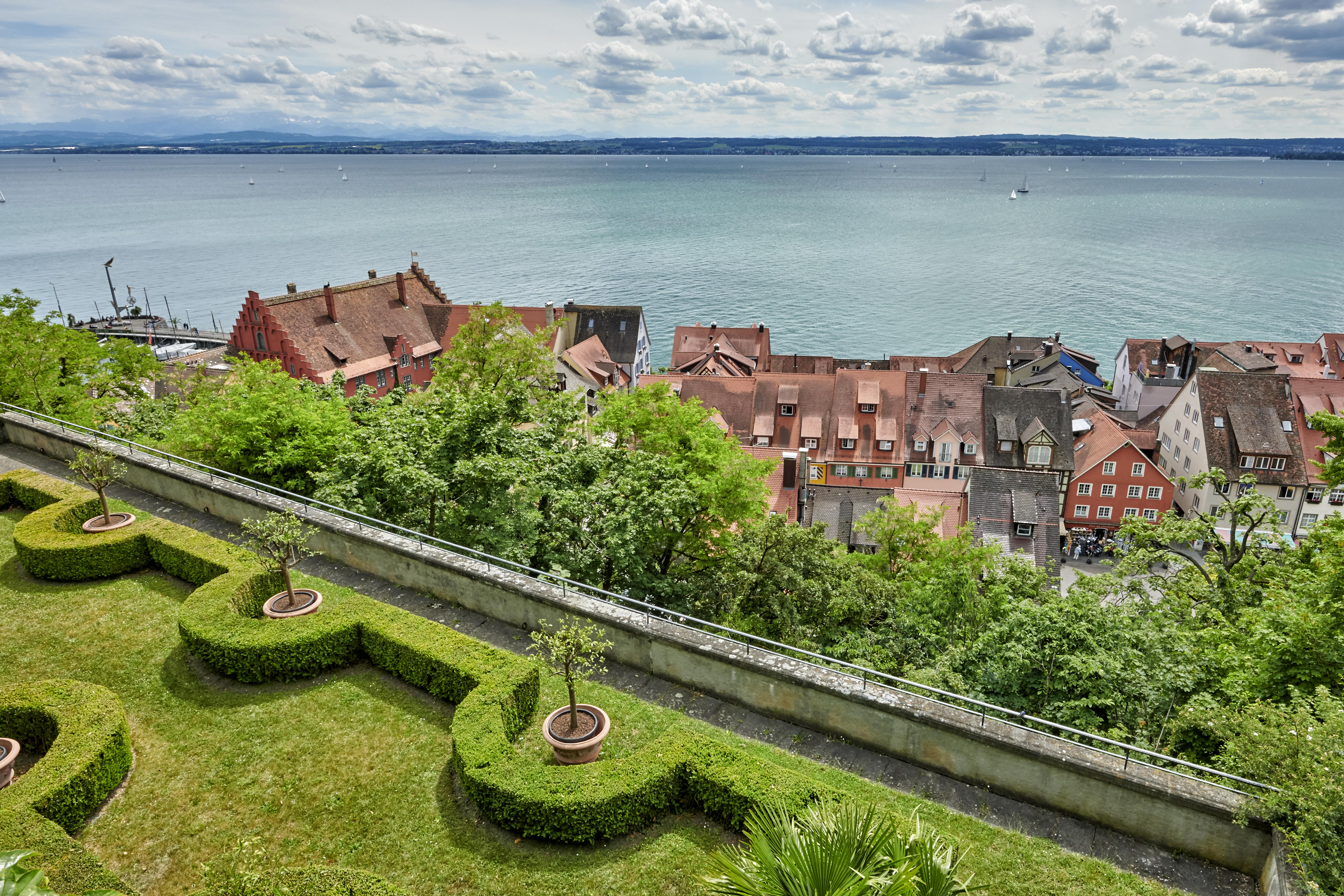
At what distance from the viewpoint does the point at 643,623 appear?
1675 cm

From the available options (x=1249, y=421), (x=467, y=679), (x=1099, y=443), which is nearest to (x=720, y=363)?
(x=1099, y=443)

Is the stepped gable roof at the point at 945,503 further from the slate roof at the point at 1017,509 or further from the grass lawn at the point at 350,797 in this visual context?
the grass lawn at the point at 350,797

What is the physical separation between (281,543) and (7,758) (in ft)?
18.3

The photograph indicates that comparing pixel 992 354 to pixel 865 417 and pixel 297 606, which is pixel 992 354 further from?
pixel 297 606

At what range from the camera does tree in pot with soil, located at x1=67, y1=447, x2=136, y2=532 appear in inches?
808

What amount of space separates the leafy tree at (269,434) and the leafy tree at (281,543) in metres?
7.79

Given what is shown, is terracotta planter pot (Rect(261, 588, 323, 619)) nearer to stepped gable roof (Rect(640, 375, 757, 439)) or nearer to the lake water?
stepped gable roof (Rect(640, 375, 757, 439))

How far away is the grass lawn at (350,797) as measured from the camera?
38.9 ft

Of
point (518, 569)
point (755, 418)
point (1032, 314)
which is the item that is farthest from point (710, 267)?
point (518, 569)

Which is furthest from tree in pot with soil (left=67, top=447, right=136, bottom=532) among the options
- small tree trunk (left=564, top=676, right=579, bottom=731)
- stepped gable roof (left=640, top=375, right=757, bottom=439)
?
stepped gable roof (left=640, top=375, right=757, bottom=439)

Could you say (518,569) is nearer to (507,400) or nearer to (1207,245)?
(507,400)

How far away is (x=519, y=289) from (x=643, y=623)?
4512 inches

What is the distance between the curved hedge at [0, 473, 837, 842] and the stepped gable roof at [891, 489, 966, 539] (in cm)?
3645

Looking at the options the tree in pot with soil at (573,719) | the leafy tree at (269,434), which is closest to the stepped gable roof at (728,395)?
the leafy tree at (269,434)
